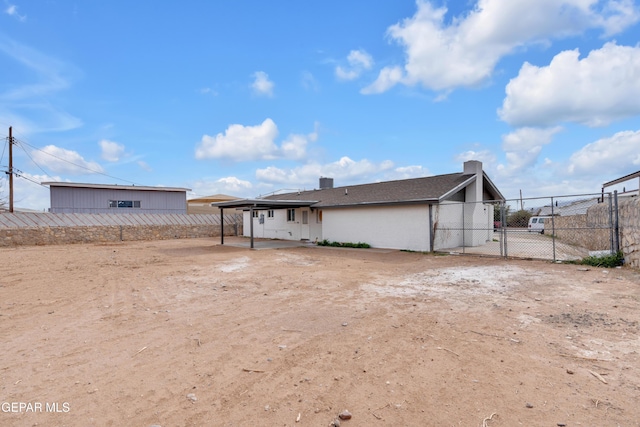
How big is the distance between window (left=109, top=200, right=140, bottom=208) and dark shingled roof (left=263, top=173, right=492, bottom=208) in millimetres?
16099

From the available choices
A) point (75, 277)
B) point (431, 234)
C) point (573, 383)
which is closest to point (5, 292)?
point (75, 277)

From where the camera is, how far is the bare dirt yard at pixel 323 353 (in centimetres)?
283

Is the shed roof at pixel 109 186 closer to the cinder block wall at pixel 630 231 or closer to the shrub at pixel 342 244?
the shrub at pixel 342 244

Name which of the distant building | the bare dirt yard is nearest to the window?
the distant building

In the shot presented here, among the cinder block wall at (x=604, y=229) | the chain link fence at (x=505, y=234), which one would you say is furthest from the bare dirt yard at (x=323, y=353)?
the chain link fence at (x=505, y=234)

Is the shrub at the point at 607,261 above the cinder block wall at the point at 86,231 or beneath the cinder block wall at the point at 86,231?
beneath

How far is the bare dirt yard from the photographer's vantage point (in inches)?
111

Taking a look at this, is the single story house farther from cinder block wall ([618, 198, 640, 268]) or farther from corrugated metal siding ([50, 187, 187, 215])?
corrugated metal siding ([50, 187, 187, 215])

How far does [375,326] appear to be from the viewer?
4930 mm

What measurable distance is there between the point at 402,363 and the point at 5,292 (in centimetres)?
876

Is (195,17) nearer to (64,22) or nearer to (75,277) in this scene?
(64,22)

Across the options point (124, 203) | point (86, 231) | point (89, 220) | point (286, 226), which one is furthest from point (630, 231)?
point (124, 203)

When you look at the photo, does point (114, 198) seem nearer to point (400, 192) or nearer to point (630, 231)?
point (400, 192)

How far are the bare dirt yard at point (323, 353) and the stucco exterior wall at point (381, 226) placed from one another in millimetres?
6603
